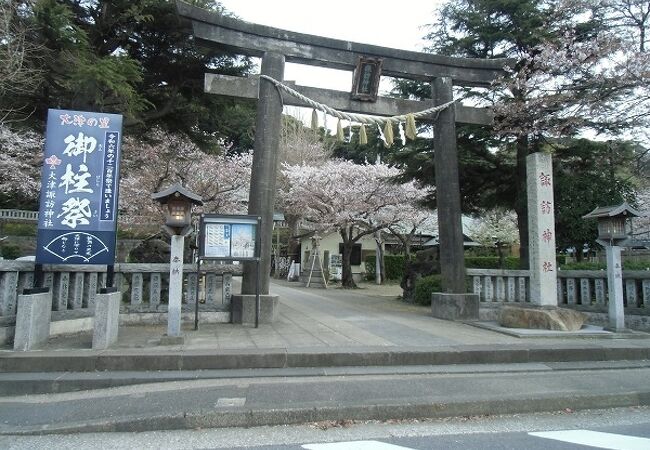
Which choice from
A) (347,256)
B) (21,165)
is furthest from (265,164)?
(347,256)

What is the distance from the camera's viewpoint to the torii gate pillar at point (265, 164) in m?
9.43

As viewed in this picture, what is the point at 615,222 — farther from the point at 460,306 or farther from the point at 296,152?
the point at 296,152

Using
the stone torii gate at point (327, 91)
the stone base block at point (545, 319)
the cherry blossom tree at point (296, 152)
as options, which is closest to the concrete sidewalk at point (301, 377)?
the stone base block at point (545, 319)

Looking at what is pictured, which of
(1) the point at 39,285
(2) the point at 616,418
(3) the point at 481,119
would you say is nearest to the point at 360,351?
(2) the point at 616,418

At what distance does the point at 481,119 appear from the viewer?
11594 millimetres

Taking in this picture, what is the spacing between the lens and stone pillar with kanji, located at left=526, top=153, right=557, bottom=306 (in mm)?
9078

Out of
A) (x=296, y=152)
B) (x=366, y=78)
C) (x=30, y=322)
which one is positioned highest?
(x=296, y=152)

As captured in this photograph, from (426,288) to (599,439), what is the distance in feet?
31.6

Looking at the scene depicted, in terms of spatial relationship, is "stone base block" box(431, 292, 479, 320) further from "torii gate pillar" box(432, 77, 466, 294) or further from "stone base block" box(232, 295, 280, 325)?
"stone base block" box(232, 295, 280, 325)

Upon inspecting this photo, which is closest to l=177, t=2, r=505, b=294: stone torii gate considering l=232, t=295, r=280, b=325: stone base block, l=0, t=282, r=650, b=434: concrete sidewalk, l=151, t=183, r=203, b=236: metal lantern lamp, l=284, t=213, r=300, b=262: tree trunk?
l=232, t=295, r=280, b=325: stone base block

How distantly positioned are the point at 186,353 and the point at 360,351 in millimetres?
2613

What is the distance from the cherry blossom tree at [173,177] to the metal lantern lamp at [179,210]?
9.21 meters

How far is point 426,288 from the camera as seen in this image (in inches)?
553

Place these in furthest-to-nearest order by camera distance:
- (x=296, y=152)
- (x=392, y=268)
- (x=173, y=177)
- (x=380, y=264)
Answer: (x=296, y=152)
(x=392, y=268)
(x=380, y=264)
(x=173, y=177)
